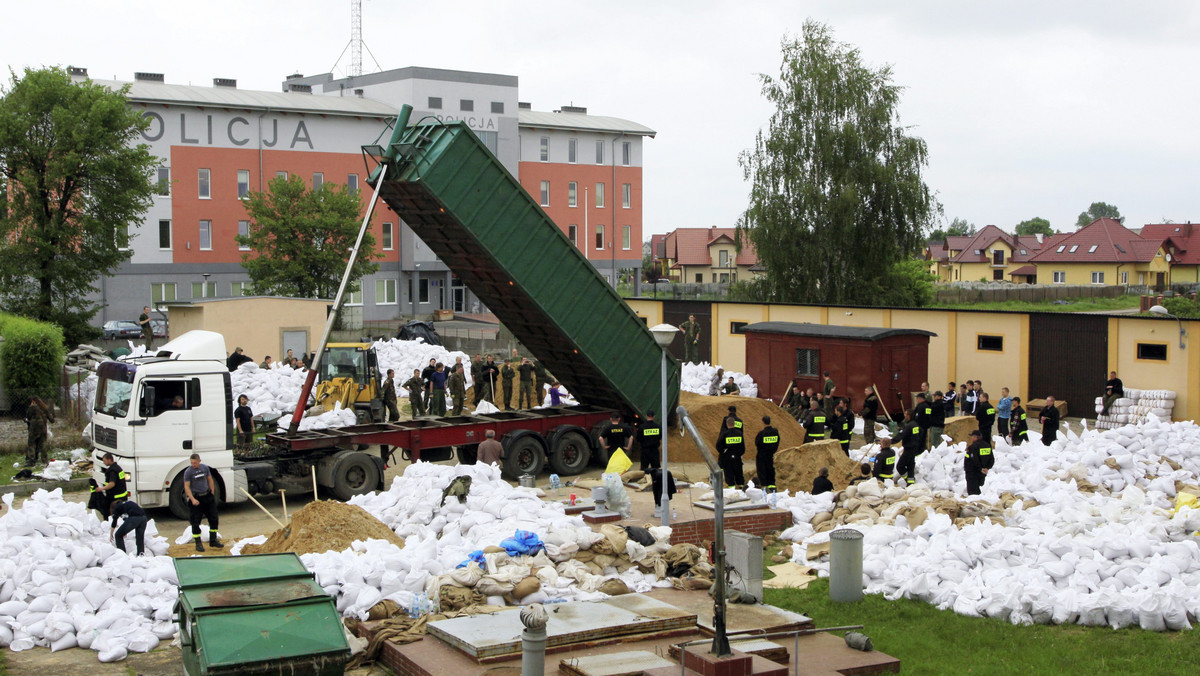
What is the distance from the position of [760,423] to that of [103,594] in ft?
44.0

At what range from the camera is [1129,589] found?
423 inches

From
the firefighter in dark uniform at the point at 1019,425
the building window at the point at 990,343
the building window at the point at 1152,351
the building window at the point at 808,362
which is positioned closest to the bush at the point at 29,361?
the building window at the point at 808,362

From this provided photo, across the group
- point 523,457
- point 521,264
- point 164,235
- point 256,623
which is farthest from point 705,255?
point 256,623

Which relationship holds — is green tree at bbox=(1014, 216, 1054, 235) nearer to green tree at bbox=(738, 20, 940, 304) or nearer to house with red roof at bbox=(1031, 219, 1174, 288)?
house with red roof at bbox=(1031, 219, 1174, 288)

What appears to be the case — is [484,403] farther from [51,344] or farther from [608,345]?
[51,344]

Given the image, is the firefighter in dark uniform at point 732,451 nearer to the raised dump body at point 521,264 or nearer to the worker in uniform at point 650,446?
the worker in uniform at point 650,446

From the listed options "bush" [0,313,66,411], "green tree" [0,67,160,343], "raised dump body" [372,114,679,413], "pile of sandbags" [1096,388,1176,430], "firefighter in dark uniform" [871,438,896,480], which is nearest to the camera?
"raised dump body" [372,114,679,413]

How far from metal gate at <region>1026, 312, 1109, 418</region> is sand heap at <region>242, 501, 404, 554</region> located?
662 inches

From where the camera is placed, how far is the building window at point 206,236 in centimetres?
4947

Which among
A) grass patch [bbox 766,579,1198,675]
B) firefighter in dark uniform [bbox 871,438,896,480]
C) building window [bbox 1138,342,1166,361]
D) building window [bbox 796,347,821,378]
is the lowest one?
grass patch [bbox 766,579,1198,675]

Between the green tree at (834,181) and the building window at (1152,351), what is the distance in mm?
16393

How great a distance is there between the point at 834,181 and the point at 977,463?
2534cm

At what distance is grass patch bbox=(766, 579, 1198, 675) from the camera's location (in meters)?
9.38

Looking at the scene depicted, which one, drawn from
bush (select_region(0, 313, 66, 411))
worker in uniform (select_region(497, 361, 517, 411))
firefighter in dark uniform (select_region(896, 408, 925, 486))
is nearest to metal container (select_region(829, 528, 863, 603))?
firefighter in dark uniform (select_region(896, 408, 925, 486))
